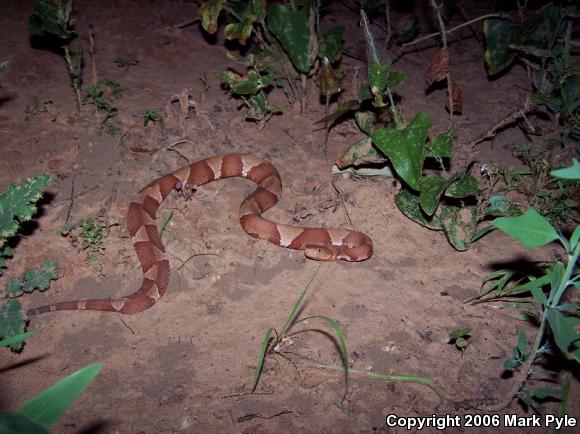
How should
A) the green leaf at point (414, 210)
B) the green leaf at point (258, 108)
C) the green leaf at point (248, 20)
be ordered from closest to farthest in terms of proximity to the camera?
the green leaf at point (414, 210)
the green leaf at point (248, 20)
the green leaf at point (258, 108)

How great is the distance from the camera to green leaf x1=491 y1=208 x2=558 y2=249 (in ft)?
6.52

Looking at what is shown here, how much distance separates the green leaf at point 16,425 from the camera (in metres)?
1.22

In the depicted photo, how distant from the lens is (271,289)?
3693 millimetres

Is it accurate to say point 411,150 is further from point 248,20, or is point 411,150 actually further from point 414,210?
point 248,20

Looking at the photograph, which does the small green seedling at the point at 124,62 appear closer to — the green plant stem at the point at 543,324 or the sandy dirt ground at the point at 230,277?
the sandy dirt ground at the point at 230,277

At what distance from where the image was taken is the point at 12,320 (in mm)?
3193

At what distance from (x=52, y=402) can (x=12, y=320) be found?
2.22 metres

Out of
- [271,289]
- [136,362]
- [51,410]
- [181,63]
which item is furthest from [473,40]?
[51,410]

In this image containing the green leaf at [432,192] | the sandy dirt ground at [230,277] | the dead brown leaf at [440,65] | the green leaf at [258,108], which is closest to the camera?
the sandy dirt ground at [230,277]

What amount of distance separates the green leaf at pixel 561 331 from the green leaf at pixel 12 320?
10.5 ft

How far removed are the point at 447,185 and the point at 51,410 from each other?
290 cm

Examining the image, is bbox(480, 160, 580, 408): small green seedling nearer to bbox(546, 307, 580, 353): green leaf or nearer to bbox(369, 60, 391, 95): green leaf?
bbox(546, 307, 580, 353): green leaf

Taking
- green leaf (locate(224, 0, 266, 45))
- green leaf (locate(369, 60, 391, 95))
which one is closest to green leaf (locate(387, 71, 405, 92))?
green leaf (locate(369, 60, 391, 95))

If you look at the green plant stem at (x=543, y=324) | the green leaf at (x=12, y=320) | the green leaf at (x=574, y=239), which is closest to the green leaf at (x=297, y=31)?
the green plant stem at (x=543, y=324)
